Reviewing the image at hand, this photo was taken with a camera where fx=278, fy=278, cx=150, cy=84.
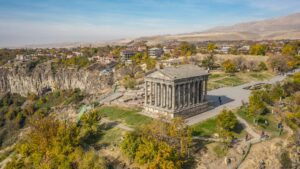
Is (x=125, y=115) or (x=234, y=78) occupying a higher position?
(x=234, y=78)

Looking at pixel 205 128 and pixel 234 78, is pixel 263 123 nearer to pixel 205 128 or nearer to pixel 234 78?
pixel 205 128

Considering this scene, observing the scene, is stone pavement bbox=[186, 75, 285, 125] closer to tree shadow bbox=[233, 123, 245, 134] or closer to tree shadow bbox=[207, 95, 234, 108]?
tree shadow bbox=[207, 95, 234, 108]

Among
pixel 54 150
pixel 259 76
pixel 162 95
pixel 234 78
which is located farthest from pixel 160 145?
pixel 259 76

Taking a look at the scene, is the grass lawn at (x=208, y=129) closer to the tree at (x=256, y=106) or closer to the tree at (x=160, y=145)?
the tree at (x=160, y=145)

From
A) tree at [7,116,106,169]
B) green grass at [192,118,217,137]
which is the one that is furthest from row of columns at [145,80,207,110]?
tree at [7,116,106,169]

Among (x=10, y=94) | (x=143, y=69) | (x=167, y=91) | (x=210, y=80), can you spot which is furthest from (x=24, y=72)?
(x=167, y=91)

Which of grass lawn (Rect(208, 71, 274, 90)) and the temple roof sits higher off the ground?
the temple roof

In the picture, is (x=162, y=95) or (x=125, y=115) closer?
(x=162, y=95)

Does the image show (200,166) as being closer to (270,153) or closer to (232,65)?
(270,153)
